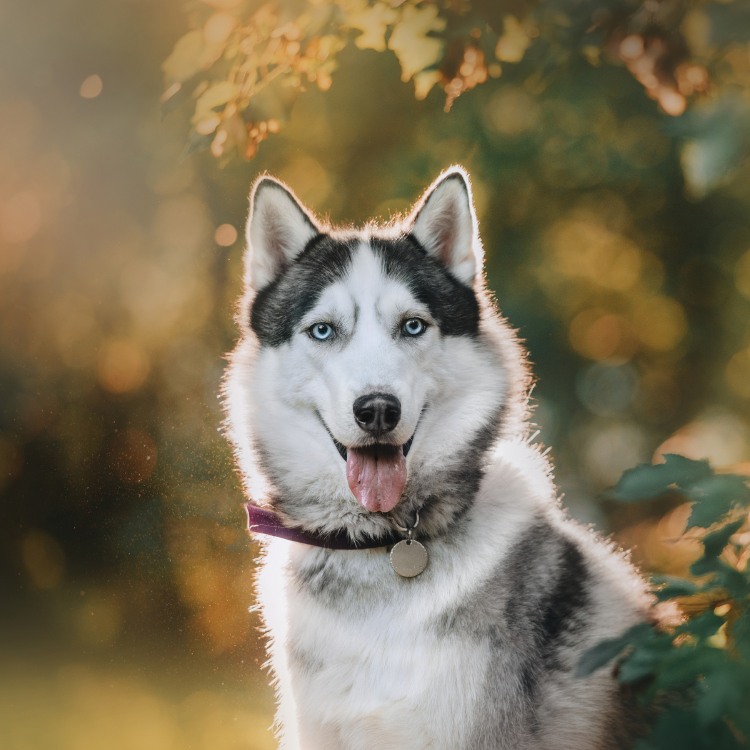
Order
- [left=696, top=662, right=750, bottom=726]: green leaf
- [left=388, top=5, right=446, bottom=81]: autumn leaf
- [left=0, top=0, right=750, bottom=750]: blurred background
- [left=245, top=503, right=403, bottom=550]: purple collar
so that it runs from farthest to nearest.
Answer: [left=0, top=0, right=750, bottom=750]: blurred background
[left=388, top=5, right=446, bottom=81]: autumn leaf
[left=245, top=503, right=403, bottom=550]: purple collar
[left=696, top=662, right=750, bottom=726]: green leaf

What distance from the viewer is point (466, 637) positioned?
60.4 inches

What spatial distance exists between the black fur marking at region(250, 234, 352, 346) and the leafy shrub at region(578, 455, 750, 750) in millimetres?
1104

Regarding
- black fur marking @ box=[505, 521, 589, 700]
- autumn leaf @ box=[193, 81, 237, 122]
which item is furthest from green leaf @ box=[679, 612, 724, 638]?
autumn leaf @ box=[193, 81, 237, 122]

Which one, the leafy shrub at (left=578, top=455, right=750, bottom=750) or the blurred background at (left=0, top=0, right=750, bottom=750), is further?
the blurred background at (left=0, top=0, right=750, bottom=750)

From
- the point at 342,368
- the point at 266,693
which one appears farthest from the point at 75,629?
the point at 342,368

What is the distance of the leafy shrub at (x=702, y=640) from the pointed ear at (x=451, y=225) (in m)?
1.06

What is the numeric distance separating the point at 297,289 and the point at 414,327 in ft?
1.30

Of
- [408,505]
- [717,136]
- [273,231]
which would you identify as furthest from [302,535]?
[717,136]

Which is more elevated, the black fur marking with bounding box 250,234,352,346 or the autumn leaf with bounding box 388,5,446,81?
the autumn leaf with bounding box 388,5,446,81

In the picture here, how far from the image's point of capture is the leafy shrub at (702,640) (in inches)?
36.6

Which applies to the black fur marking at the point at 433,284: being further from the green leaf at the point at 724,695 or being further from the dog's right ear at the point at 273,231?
the green leaf at the point at 724,695

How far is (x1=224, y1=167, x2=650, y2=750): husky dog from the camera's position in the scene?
1.53 metres

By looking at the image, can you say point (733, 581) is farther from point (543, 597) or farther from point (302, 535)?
point (302, 535)

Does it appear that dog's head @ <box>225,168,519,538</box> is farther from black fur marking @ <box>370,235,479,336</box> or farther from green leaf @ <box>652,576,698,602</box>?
green leaf @ <box>652,576,698,602</box>
